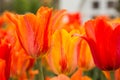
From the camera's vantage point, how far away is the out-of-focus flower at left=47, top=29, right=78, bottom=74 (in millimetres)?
1178

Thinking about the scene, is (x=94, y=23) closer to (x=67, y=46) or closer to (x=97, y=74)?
(x=67, y=46)

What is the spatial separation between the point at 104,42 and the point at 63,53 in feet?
0.58

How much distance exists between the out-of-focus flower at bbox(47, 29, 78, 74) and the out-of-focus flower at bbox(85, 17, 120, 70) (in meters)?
0.11

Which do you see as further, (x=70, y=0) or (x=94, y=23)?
(x=70, y=0)

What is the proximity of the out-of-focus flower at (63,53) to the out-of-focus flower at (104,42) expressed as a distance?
0.11m

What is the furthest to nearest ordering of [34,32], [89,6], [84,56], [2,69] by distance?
[89,6] → [84,56] → [34,32] → [2,69]

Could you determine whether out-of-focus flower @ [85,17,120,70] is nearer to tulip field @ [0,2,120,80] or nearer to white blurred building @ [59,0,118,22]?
tulip field @ [0,2,120,80]

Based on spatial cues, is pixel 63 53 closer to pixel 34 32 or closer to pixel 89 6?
pixel 34 32

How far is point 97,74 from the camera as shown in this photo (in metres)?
2.05

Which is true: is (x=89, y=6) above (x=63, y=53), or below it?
above

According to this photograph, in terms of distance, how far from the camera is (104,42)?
1.06m

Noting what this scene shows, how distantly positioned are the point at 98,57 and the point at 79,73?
0.28ft

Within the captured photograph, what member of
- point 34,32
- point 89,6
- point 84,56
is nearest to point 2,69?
point 34,32

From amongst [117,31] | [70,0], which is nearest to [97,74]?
[117,31]
